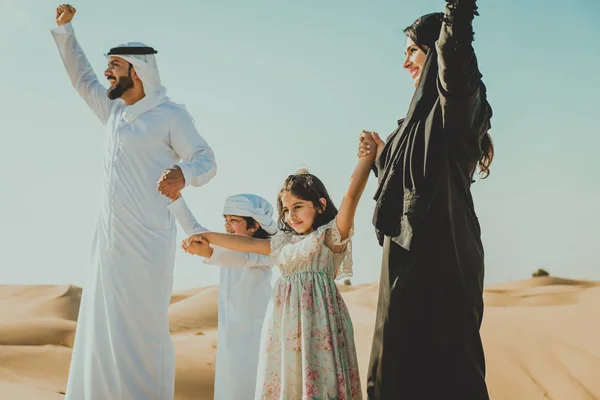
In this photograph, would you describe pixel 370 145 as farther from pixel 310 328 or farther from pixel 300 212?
pixel 310 328

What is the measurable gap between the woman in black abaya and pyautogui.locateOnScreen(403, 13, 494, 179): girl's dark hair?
16 cm

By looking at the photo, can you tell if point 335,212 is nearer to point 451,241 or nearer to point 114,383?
point 451,241

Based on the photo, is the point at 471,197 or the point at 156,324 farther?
the point at 156,324

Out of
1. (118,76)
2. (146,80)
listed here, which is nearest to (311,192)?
(146,80)

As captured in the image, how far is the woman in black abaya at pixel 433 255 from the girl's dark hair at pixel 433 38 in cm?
16

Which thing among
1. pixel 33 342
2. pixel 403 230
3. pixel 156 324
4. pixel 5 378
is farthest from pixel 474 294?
pixel 33 342

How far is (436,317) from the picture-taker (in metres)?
3.64

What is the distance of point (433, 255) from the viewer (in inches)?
145

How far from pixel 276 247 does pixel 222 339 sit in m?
2.51

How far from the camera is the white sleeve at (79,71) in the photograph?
6.24 metres

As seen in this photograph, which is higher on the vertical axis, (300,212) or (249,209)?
(249,209)

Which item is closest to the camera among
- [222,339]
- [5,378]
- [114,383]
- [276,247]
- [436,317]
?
[436,317]

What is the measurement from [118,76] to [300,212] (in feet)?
6.79

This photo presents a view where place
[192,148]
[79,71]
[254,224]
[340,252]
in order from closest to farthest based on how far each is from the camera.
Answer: [340,252]
[192,148]
[79,71]
[254,224]
